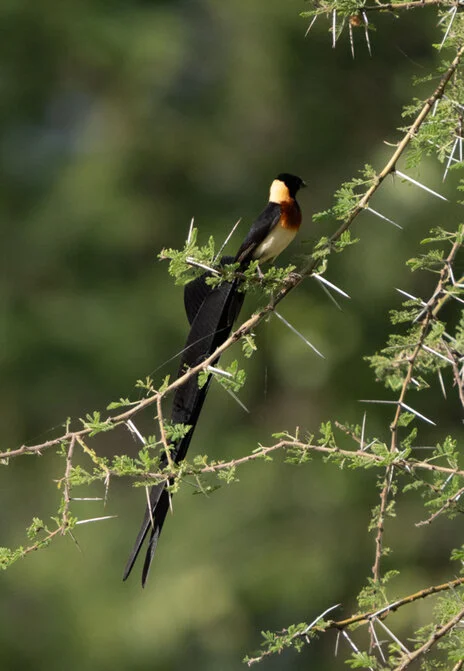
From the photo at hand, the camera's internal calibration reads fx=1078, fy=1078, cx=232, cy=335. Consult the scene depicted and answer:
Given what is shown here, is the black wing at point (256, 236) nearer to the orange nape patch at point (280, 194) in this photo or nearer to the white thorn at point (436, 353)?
the orange nape patch at point (280, 194)

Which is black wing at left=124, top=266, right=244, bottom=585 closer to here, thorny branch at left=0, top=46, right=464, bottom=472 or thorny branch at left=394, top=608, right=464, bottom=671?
thorny branch at left=0, top=46, right=464, bottom=472

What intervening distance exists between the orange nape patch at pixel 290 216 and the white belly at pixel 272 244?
22mm

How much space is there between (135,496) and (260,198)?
193 cm

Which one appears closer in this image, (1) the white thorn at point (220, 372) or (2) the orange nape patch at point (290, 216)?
(1) the white thorn at point (220, 372)

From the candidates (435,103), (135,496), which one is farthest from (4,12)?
(435,103)

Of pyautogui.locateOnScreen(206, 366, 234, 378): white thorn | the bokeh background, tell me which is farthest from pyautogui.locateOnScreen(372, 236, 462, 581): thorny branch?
the bokeh background

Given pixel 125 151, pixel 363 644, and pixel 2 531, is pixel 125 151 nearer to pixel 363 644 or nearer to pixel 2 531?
pixel 2 531

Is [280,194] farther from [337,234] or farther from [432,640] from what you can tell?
[432,640]

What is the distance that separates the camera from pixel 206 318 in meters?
2.04

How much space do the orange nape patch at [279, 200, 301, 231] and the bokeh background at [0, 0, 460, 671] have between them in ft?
9.61

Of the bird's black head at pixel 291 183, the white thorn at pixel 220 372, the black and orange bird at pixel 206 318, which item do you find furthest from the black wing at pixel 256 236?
the white thorn at pixel 220 372

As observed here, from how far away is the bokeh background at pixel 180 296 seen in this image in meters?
5.84

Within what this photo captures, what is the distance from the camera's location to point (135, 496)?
645cm

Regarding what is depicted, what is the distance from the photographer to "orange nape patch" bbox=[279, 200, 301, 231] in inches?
92.7
